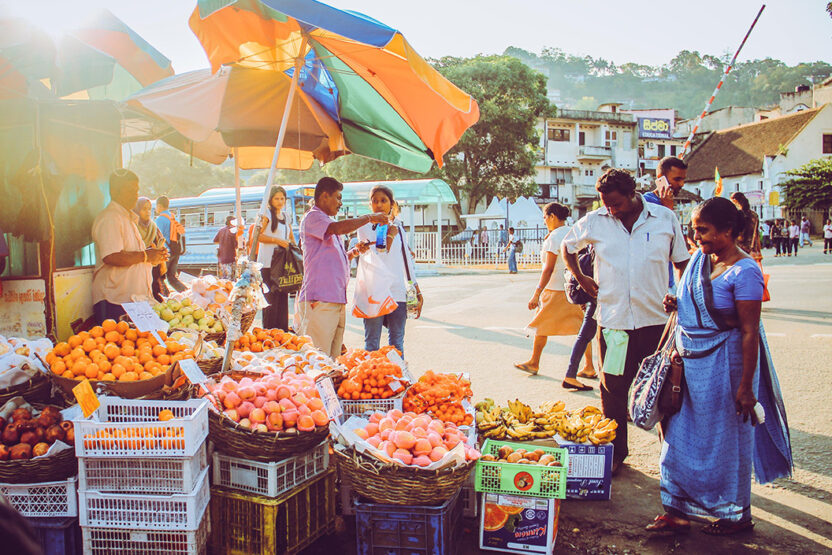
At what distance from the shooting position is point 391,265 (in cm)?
599

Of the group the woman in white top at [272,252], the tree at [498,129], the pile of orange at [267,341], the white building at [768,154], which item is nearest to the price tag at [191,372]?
the pile of orange at [267,341]

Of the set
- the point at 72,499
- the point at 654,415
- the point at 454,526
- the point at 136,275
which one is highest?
the point at 136,275

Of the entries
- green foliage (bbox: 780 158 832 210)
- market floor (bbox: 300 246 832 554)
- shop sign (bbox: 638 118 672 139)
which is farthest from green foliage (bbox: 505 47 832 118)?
market floor (bbox: 300 246 832 554)

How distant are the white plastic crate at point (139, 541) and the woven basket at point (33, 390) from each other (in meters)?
1.04

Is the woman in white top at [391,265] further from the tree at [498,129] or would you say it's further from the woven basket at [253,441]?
the tree at [498,129]

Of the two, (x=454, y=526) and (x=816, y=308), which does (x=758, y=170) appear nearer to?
(x=816, y=308)

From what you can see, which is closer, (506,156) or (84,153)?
(84,153)

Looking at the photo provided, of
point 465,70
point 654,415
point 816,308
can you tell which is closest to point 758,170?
point 465,70

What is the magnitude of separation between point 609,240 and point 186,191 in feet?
160

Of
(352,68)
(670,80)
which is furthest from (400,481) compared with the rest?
(670,80)

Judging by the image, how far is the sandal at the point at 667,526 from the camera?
3576 mm

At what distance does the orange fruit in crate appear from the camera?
339 cm

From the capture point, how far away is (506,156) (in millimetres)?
35750

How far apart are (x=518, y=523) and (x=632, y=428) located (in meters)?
2.58
